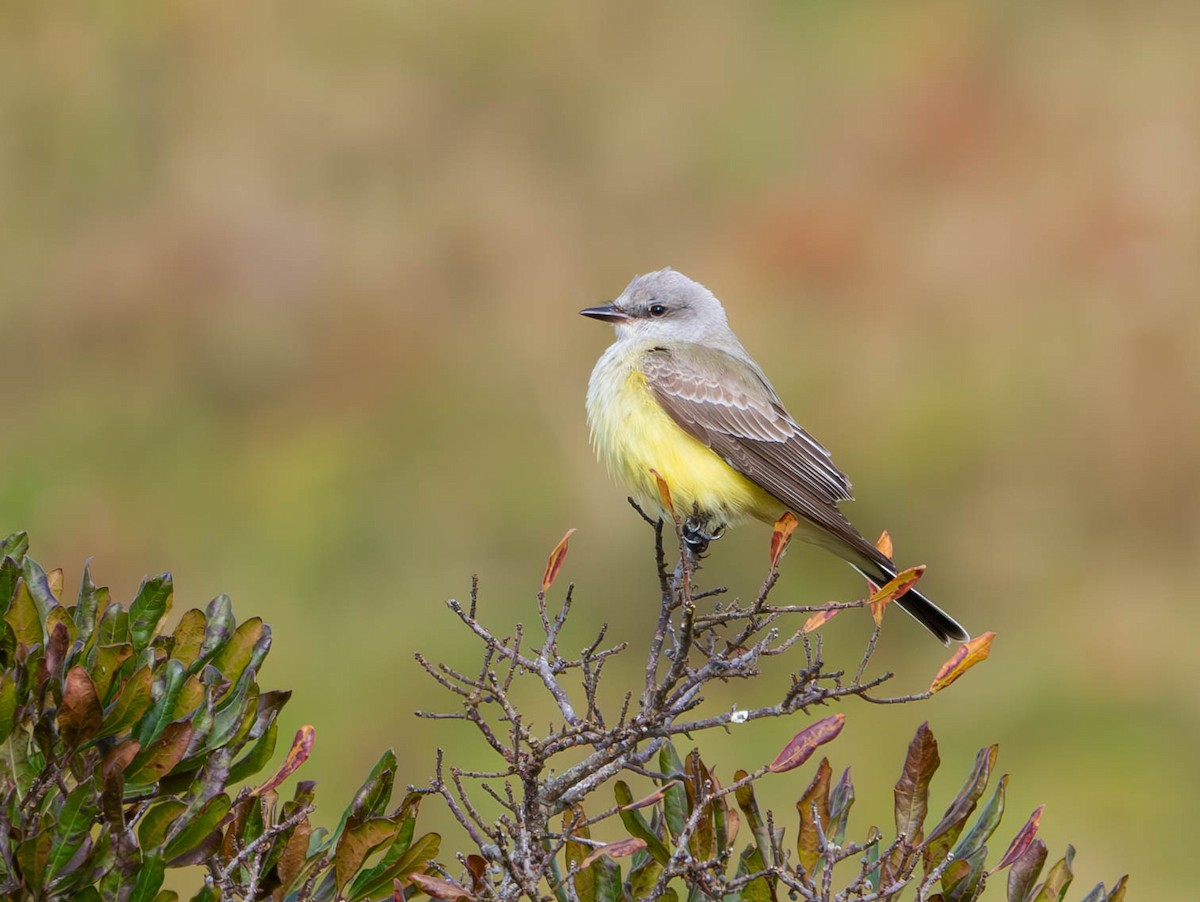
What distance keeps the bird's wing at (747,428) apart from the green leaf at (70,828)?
230cm

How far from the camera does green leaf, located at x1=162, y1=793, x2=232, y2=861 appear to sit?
2.09 m

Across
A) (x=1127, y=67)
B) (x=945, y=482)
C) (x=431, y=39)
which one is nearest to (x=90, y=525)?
→ (x=431, y=39)

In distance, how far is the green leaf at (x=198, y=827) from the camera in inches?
82.2

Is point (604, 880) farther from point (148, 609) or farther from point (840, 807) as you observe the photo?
point (148, 609)

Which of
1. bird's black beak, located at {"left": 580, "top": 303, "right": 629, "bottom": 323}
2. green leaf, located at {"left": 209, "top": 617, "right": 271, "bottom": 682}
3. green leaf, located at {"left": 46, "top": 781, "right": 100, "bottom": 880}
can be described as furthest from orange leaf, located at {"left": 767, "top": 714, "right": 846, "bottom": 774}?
bird's black beak, located at {"left": 580, "top": 303, "right": 629, "bottom": 323}

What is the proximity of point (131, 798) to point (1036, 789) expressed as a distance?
5639mm

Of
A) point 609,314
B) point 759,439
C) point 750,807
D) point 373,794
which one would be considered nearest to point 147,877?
point 373,794

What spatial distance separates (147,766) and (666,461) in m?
2.16

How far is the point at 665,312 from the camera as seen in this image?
4.73m

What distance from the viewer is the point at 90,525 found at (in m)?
7.85

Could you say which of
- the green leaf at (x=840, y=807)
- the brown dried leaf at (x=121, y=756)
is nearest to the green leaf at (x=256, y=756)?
the brown dried leaf at (x=121, y=756)

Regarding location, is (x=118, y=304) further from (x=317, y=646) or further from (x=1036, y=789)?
(x=1036, y=789)

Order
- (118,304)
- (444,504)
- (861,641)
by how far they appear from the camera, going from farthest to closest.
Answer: (118,304) < (444,504) < (861,641)

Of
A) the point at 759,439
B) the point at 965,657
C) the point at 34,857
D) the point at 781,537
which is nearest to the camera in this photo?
the point at 34,857
